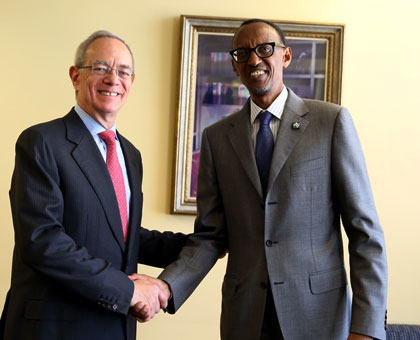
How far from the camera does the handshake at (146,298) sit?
5.85 feet

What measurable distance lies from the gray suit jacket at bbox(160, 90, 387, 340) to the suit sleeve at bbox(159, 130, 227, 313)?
0.51ft

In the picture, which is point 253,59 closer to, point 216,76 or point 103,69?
point 103,69

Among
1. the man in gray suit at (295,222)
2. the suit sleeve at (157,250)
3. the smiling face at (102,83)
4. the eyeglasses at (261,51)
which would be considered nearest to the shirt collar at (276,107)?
the man in gray suit at (295,222)

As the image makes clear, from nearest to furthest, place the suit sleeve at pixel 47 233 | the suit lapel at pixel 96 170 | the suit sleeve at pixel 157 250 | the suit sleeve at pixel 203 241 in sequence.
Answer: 1. the suit sleeve at pixel 47 233
2. the suit lapel at pixel 96 170
3. the suit sleeve at pixel 203 241
4. the suit sleeve at pixel 157 250

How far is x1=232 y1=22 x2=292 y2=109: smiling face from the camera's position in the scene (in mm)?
1861

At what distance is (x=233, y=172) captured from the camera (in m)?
1.87

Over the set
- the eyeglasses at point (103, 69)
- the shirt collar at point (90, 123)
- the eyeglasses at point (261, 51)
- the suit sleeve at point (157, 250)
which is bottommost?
the suit sleeve at point (157, 250)

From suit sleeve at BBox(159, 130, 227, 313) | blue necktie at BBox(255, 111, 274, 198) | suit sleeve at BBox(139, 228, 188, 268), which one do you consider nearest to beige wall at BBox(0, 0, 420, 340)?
suit sleeve at BBox(139, 228, 188, 268)

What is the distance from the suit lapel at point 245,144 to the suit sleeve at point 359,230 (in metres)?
0.27

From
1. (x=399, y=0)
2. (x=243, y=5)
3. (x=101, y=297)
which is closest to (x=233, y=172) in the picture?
(x=101, y=297)

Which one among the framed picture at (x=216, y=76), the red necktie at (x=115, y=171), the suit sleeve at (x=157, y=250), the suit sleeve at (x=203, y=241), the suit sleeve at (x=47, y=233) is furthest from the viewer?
the framed picture at (x=216, y=76)

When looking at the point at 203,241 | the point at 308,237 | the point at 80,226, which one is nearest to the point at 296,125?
the point at 308,237

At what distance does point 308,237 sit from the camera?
5.72 feet

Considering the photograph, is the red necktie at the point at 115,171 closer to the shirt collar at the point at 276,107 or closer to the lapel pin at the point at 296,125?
the shirt collar at the point at 276,107
